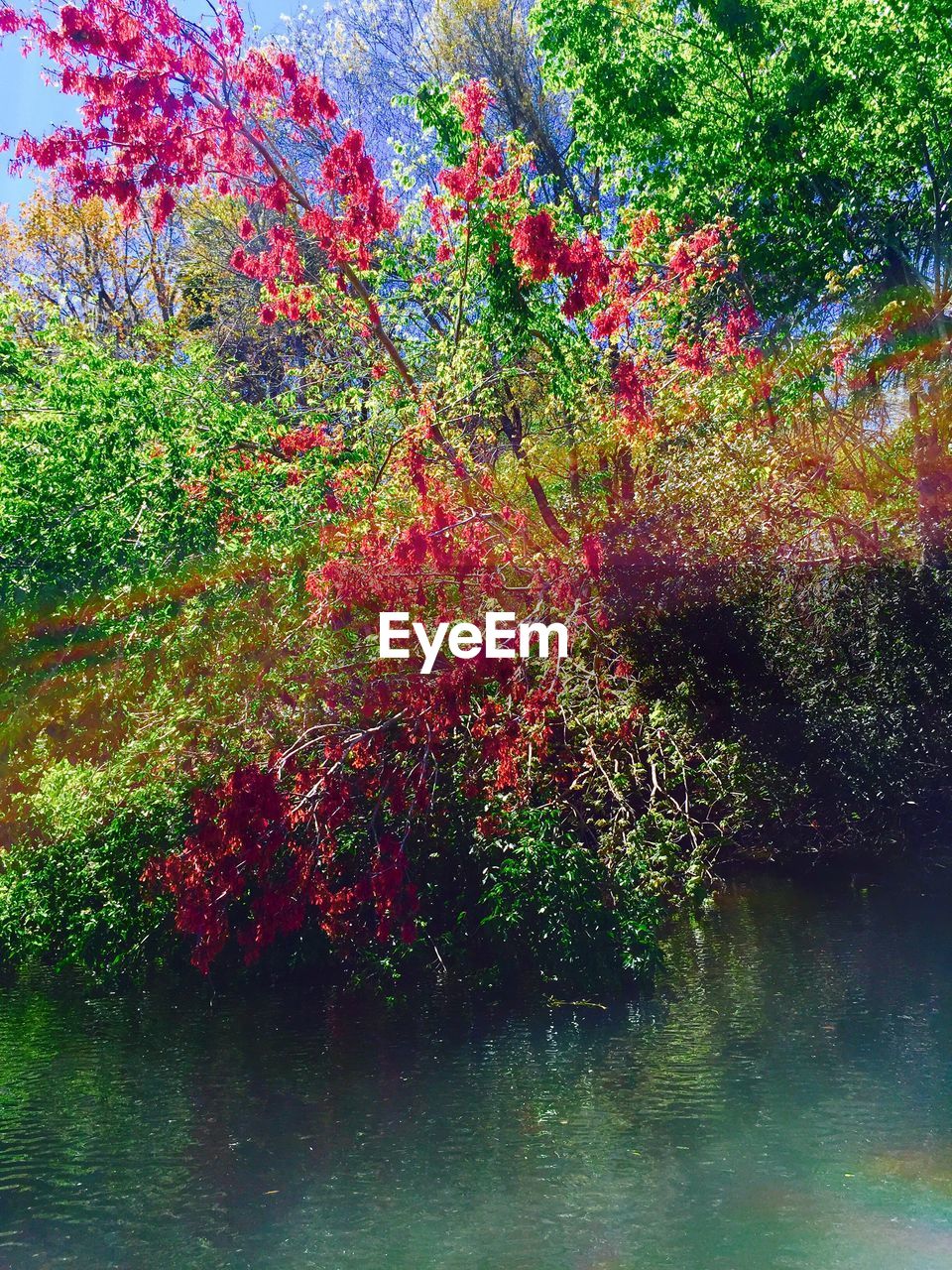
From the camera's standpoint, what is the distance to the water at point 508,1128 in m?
5.72

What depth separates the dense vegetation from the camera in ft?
31.9

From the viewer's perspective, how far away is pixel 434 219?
11.6 m

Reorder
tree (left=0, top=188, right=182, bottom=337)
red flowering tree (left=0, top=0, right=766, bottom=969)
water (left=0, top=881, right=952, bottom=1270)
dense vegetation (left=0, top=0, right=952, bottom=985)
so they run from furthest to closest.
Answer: tree (left=0, top=188, right=182, bottom=337)
dense vegetation (left=0, top=0, right=952, bottom=985)
red flowering tree (left=0, top=0, right=766, bottom=969)
water (left=0, top=881, right=952, bottom=1270)

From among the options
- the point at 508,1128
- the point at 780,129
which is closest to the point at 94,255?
the point at 780,129

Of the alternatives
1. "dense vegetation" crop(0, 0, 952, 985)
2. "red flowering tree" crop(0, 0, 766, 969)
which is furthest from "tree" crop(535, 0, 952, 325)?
"red flowering tree" crop(0, 0, 766, 969)

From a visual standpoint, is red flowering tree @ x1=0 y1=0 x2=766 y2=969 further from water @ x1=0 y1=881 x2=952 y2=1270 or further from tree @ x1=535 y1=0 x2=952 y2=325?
tree @ x1=535 y1=0 x2=952 y2=325

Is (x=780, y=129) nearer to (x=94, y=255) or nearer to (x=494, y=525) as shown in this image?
(x=494, y=525)

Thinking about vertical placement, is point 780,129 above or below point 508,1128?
above

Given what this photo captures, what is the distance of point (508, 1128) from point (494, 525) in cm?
517

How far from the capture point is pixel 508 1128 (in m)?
7.11

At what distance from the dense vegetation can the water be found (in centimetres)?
80

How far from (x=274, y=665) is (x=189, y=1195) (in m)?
4.39

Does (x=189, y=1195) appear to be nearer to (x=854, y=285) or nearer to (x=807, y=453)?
(x=807, y=453)

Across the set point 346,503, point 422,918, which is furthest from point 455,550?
point 422,918
